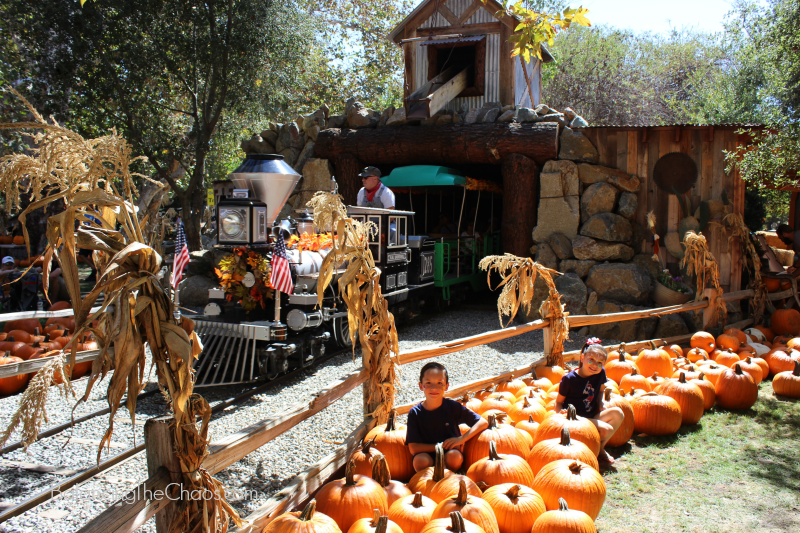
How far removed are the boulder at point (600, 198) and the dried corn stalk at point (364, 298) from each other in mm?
7589

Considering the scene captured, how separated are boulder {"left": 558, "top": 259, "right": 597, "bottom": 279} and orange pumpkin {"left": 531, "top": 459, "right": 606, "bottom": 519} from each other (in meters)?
7.29

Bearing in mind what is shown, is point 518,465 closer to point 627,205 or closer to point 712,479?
point 712,479

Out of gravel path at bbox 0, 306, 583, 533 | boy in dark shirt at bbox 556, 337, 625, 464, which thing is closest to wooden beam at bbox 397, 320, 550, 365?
gravel path at bbox 0, 306, 583, 533

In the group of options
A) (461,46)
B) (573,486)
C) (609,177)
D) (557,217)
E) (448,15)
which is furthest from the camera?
(461,46)

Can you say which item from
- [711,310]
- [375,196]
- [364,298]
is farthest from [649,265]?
[364,298]

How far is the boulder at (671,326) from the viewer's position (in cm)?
902

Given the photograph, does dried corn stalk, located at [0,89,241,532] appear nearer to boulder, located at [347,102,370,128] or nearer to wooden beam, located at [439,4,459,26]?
boulder, located at [347,102,370,128]

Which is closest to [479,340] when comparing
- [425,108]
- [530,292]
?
[530,292]

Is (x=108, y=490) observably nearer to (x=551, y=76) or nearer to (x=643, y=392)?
(x=643, y=392)

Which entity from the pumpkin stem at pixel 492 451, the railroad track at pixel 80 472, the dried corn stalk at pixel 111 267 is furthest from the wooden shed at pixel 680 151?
the dried corn stalk at pixel 111 267

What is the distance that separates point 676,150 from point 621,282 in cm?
272

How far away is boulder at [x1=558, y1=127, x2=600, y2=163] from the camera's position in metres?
10.4

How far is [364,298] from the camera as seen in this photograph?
141 inches

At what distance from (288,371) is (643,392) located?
4.27 meters
